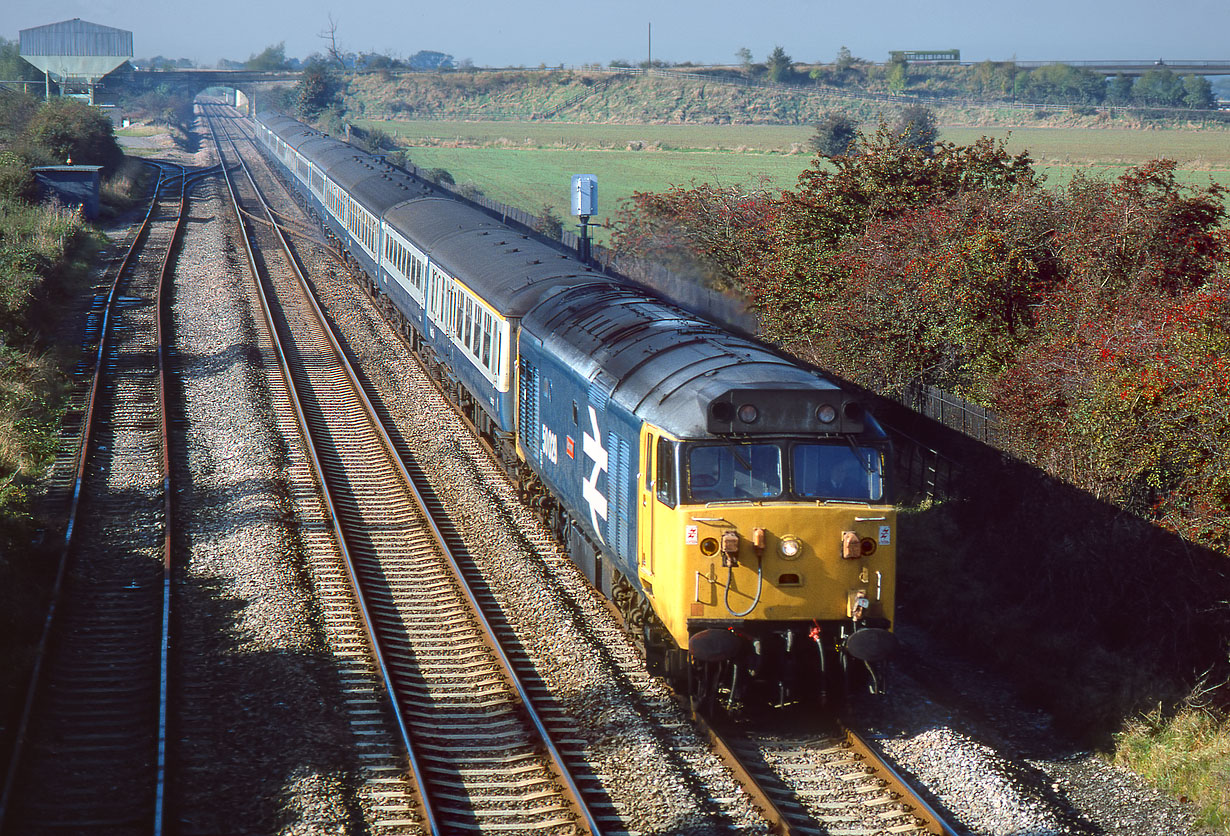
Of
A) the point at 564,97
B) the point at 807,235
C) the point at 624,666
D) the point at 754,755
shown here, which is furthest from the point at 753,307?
the point at 564,97

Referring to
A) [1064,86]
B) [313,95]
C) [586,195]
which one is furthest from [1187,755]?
[1064,86]

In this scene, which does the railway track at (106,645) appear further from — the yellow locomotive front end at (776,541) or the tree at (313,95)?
the tree at (313,95)

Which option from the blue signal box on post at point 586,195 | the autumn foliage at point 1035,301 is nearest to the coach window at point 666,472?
the autumn foliage at point 1035,301

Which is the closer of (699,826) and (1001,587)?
(699,826)

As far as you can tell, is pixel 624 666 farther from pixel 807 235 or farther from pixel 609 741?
pixel 807 235

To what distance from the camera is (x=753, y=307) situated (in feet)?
84.0

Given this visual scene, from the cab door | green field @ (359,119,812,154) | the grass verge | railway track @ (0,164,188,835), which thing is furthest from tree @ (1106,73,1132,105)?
the cab door

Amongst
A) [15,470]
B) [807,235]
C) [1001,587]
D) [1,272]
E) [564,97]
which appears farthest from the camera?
[564,97]

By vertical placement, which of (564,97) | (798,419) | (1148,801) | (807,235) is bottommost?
(1148,801)

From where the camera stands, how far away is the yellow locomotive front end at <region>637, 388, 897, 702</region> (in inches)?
399

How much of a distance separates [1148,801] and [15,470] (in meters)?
16.0

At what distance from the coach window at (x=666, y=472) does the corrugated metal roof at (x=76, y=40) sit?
354ft

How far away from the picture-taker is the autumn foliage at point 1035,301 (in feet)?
→ 42.9

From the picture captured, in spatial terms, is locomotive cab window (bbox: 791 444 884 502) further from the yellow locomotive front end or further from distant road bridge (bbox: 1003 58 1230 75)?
distant road bridge (bbox: 1003 58 1230 75)
